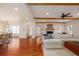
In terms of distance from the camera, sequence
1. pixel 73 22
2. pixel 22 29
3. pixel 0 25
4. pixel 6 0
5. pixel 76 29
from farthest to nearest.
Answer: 1. pixel 22 29
2. pixel 0 25
3. pixel 73 22
4. pixel 76 29
5. pixel 6 0

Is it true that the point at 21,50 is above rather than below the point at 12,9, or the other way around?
below

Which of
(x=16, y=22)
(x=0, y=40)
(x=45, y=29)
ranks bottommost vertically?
(x=0, y=40)

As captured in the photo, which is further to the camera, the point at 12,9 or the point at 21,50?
the point at 21,50

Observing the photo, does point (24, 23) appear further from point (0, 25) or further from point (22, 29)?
point (0, 25)

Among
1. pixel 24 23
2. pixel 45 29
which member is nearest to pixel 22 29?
pixel 24 23

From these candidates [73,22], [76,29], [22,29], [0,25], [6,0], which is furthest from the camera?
[22,29]

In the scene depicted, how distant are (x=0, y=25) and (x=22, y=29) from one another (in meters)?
2.11

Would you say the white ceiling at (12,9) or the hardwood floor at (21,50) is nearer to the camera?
the white ceiling at (12,9)

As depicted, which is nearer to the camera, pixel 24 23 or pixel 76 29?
pixel 76 29

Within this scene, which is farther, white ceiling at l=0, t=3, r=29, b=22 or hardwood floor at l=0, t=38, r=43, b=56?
hardwood floor at l=0, t=38, r=43, b=56

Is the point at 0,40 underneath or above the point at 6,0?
underneath

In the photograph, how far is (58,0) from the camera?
1.03 meters

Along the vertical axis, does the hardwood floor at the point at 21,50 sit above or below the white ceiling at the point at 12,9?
below

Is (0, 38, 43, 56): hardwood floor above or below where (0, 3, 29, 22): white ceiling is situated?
below
